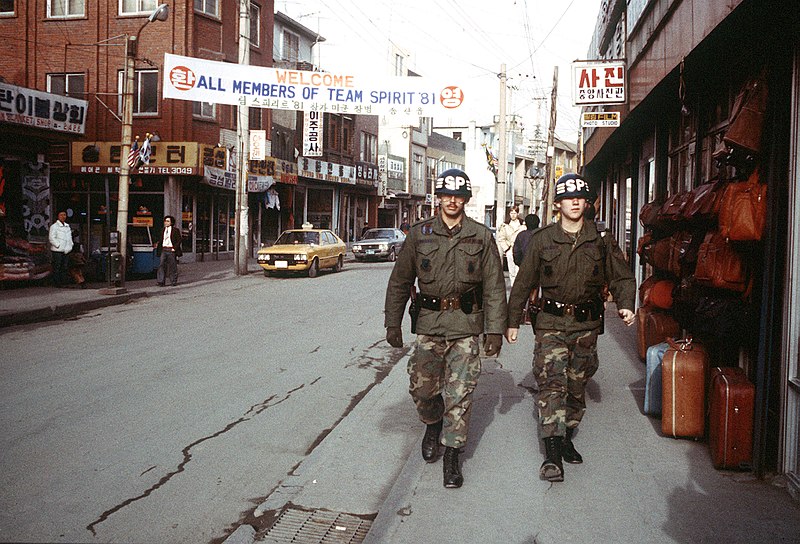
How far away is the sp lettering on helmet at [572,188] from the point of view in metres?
5.11

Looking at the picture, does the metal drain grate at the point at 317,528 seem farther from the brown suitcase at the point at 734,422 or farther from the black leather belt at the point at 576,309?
the brown suitcase at the point at 734,422

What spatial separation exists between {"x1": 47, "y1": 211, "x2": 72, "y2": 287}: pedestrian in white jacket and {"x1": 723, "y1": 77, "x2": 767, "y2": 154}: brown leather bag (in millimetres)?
15592

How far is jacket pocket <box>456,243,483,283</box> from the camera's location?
16.2 feet

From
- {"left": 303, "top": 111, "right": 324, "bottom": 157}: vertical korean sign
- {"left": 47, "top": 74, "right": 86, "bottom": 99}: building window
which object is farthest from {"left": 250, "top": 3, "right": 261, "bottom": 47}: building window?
{"left": 47, "top": 74, "right": 86, "bottom": 99}: building window

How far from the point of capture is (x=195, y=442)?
5.85 m

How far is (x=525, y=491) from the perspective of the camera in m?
4.69

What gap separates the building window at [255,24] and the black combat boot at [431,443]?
27.5 m

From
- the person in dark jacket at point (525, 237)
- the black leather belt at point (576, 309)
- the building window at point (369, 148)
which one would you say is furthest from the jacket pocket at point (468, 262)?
the building window at point (369, 148)

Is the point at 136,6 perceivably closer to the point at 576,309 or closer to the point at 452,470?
the point at 576,309

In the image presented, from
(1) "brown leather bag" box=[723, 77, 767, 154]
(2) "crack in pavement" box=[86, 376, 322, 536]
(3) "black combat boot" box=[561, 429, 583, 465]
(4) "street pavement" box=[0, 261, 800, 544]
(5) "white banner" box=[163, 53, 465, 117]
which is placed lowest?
(2) "crack in pavement" box=[86, 376, 322, 536]

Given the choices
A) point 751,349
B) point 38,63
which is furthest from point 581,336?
point 38,63

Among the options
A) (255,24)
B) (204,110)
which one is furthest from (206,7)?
(204,110)

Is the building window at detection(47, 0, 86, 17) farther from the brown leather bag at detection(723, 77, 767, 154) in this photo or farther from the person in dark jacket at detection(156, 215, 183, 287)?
the brown leather bag at detection(723, 77, 767, 154)

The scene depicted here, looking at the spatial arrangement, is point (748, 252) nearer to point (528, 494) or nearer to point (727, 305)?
point (727, 305)
